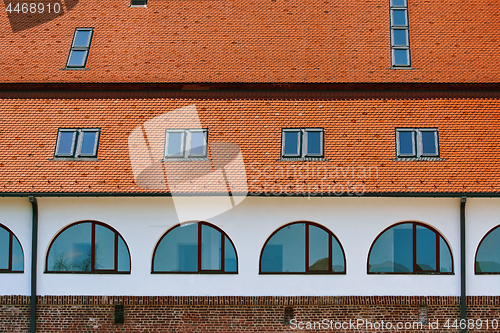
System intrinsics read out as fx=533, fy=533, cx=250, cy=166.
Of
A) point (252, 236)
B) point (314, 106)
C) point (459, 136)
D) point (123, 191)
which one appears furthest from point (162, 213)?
point (459, 136)

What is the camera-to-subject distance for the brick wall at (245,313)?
45.1 feet

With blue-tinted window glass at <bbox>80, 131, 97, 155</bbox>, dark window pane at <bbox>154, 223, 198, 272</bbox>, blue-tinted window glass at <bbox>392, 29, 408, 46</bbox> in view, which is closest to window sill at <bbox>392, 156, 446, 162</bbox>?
blue-tinted window glass at <bbox>392, 29, 408, 46</bbox>

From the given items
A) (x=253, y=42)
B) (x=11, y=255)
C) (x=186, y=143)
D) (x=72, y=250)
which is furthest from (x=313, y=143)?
(x=11, y=255)

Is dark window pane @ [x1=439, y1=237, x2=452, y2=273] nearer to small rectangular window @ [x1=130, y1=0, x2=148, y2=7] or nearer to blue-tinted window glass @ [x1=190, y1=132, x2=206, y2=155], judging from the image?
blue-tinted window glass @ [x1=190, y1=132, x2=206, y2=155]

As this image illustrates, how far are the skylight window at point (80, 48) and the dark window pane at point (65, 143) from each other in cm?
287

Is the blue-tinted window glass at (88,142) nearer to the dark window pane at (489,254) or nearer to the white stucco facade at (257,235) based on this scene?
the white stucco facade at (257,235)

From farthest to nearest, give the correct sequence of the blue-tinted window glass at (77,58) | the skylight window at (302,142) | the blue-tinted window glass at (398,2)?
the blue-tinted window glass at (398,2) → the blue-tinted window glass at (77,58) → the skylight window at (302,142)

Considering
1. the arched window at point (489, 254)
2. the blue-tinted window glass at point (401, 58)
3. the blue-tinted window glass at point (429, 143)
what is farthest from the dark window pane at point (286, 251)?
the blue-tinted window glass at point (401, 58)

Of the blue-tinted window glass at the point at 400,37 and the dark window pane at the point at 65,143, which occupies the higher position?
→ the blue-tinted window glass at the point at 400,37

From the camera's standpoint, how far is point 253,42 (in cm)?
1744

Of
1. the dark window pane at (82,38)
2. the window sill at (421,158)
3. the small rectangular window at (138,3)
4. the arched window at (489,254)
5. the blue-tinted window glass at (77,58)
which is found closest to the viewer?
the arched window at (489,254)

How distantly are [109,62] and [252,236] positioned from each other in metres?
7.46

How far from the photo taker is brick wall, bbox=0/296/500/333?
13.7 meters

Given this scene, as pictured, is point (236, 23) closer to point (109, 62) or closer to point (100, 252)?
point (109, 62)
